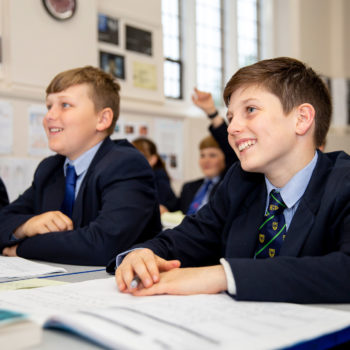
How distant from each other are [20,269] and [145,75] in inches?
166

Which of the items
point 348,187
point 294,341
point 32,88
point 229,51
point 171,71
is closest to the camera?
point 294,341

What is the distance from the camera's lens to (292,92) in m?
1.37

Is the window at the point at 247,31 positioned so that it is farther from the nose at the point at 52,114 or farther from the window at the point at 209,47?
the nose at the point at 52,114

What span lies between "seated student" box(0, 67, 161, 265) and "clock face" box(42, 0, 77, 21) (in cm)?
255

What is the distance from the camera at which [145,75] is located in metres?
5.35

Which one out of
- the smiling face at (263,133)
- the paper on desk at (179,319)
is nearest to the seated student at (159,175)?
the smiling face at (263,133)

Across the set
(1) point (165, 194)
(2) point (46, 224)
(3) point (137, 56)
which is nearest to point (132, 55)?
(3) point (137, 56)

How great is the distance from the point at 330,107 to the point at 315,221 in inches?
17.7

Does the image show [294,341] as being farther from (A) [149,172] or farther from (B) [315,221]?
(A) [149,172]

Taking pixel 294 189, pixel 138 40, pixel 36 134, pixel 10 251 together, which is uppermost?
pixel 138 40

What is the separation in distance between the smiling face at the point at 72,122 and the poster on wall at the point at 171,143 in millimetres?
3398

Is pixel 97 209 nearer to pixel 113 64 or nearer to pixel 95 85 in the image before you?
pixel 95 85

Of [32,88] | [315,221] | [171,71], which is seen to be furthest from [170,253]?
[171,71]

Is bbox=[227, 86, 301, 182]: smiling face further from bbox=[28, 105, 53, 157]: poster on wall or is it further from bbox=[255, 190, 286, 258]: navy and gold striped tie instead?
bbox=[28, 105, 53, 157]: poster on wall
